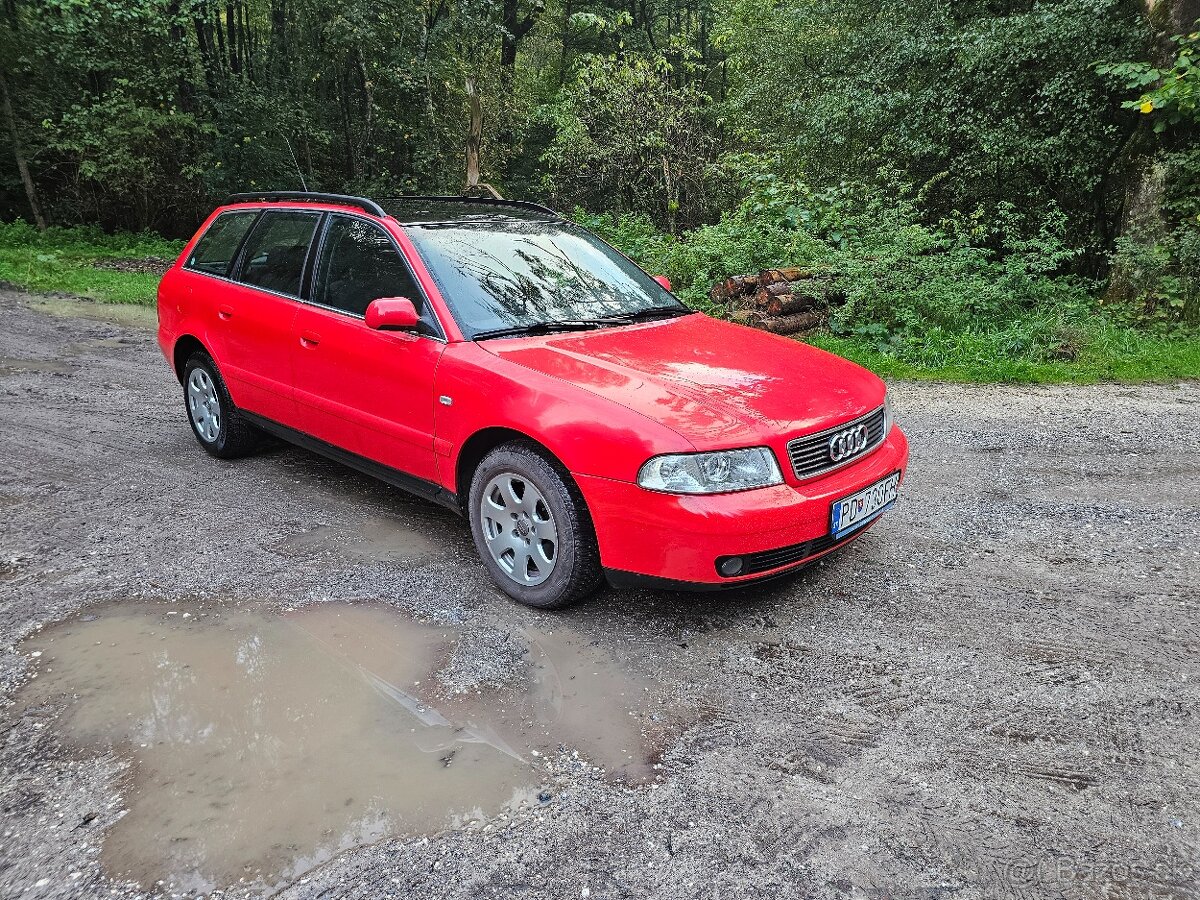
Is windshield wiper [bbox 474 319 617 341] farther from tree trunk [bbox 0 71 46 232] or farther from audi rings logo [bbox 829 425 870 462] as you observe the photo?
tree trunk [bbox 0 71 46 232]

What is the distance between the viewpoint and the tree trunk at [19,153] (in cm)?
1714

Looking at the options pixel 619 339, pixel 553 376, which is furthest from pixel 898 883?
pixel 619 339

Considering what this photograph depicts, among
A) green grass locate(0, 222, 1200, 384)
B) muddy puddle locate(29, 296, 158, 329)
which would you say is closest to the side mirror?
green grass locate(0, 222, 1200, 384)

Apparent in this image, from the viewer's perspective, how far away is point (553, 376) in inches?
134

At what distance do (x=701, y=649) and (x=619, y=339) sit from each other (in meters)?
1.52

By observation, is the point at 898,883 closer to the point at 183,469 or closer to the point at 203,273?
the point at 183,469

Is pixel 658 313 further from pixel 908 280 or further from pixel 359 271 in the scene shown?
Answer: pixel 908 280

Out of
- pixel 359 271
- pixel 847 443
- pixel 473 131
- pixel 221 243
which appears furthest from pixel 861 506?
pixel 473 131

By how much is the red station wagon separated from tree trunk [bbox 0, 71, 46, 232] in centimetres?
1656

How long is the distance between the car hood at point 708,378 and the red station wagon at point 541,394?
0.01 meters

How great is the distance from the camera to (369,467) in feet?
14.1

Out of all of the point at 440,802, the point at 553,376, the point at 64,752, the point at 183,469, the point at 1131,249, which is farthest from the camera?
the point at 1131,249

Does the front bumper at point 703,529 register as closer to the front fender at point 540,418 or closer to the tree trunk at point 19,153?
the front fender at point 540,418

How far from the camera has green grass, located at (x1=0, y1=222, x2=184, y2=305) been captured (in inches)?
509
